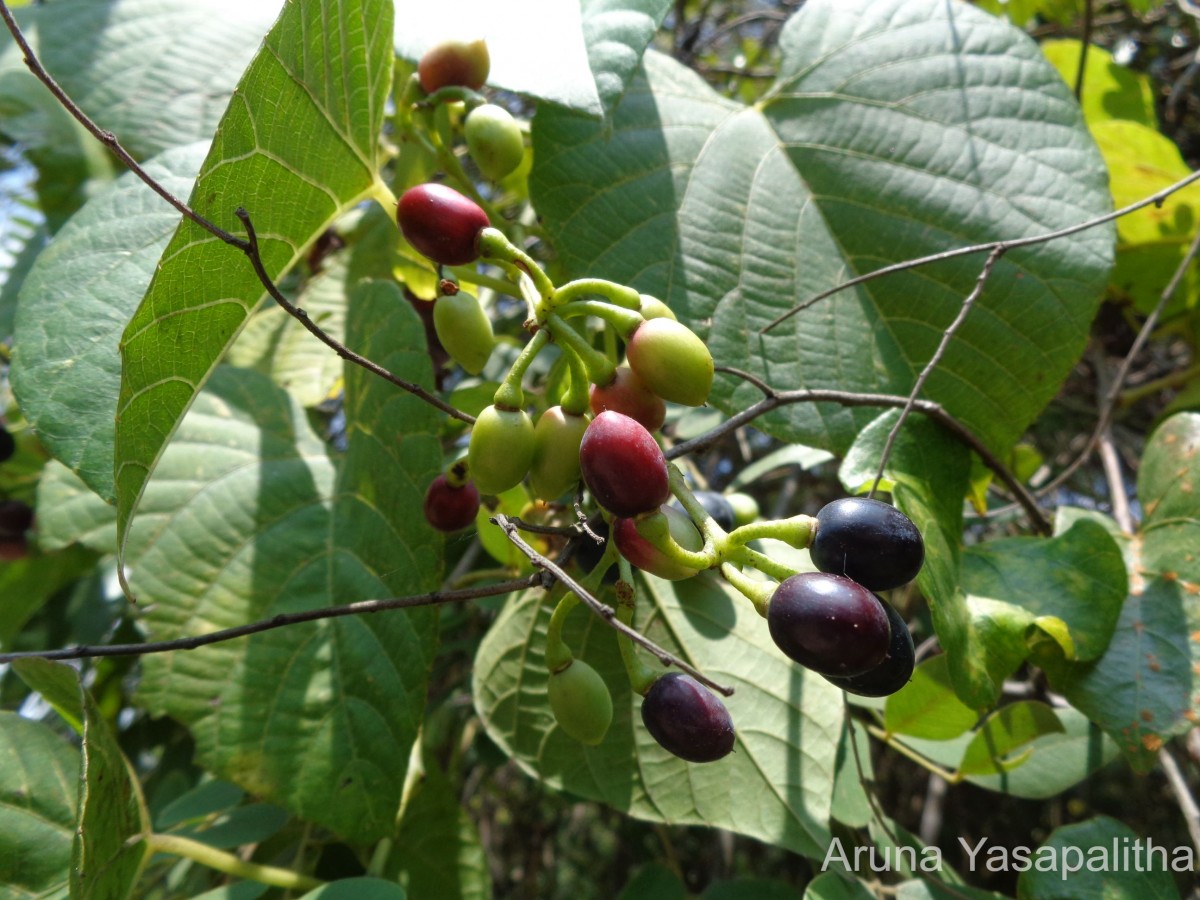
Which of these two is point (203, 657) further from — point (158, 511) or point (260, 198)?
point (260, 198)

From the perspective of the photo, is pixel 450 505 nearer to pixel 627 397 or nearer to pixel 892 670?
pixel 627 397

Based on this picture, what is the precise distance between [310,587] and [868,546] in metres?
0.66

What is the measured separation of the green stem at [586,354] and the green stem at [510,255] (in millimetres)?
23

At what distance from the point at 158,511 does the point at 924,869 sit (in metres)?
0.91

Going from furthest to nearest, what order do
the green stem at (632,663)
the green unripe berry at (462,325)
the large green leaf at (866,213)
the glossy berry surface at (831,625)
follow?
the large green leaf at (866,213) < the green unripe berry at (462,325) < the green stem at (632,663) < the glossy berry surface at (831,625)

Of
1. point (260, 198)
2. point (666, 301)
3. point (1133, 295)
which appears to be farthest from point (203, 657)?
point (1133, 295)

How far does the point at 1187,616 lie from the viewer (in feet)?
2.61

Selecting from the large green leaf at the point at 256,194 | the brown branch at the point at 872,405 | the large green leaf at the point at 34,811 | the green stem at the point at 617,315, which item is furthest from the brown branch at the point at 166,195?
the large green leaf at the point at 34,811

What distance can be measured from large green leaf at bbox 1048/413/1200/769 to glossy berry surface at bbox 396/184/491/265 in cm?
64

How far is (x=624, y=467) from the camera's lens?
1.62ft

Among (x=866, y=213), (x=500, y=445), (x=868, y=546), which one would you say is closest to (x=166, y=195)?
(x=500, y=445)

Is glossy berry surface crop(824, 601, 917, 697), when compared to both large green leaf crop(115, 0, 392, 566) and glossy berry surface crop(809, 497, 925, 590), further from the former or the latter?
large green leaf crop(115, 0, 392, 566)

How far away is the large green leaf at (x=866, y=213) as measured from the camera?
90cm

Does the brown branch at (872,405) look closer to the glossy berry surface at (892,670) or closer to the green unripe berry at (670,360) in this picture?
the green unripe berry at (670,360)
